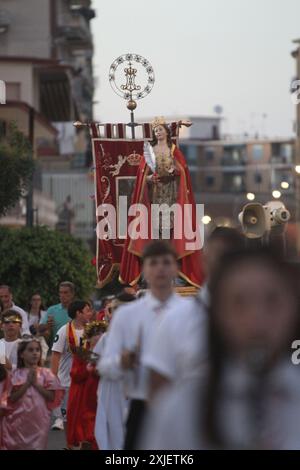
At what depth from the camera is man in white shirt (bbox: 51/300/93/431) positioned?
15445 mm

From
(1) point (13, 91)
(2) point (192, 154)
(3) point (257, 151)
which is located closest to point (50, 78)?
(1) point (13, 91)

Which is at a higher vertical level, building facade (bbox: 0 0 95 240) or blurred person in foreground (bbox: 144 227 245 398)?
building facade (bbox: 0 0 95 240)

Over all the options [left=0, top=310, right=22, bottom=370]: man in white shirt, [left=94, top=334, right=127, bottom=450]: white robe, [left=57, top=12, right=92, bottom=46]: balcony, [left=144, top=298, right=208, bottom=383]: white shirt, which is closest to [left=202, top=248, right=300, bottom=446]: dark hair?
[left=144, top=298, right=208, bottom=383]: white shirt

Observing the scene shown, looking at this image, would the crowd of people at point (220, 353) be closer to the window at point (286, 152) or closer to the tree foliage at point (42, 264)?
the tree foliage at point (42, 264)

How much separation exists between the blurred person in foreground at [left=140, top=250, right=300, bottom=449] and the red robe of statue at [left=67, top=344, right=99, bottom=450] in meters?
8.98

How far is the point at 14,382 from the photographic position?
11516 millimetres

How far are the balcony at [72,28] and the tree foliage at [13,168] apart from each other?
3935cm

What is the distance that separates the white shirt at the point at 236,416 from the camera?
16.6 ft

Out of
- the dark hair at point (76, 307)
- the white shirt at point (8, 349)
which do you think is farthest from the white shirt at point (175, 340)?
the dark hair at point (76, 307)

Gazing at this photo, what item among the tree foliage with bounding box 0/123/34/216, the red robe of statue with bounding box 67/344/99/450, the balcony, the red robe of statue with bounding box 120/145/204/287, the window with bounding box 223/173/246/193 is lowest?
the red robe of statue with bounding box 67/344/99/450

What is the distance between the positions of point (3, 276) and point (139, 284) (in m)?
14.8

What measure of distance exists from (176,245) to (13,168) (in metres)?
15.4

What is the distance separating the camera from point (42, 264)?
104 ft

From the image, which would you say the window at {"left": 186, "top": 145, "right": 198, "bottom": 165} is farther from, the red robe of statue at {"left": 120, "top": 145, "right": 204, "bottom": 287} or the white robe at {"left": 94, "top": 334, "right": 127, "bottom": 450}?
the white robe at {"left": 94, "top": 334, "right": 127, "bottom": 450}
